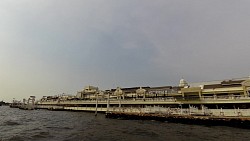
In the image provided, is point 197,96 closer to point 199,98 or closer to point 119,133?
point 199,98

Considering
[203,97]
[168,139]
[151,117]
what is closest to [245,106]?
[203,97]

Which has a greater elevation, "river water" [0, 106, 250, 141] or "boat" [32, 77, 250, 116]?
"boat" [32, 77, 250, 116]

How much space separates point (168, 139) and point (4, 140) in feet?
65.7

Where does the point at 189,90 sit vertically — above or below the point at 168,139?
above

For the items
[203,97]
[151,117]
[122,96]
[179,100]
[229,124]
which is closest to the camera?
[229,124]

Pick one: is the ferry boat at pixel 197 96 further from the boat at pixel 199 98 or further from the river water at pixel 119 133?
the river water at pixel 119 133

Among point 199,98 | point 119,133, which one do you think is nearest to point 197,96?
point 199,98

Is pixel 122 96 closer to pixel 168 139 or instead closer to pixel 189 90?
pixel 189 90

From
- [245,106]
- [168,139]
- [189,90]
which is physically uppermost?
[189,90]

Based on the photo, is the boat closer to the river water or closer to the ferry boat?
the ferry boat

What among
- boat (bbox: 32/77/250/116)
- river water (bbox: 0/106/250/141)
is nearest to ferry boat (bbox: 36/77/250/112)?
boat (bbox: 32/77/250/116)

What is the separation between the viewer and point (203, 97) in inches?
2350

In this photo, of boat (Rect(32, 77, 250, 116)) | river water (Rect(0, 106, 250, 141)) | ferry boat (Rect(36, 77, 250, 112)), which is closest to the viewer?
river water (Rect(0, 106, 250, 141))

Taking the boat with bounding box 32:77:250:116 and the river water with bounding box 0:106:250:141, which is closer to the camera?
the river water with bounding box 0:106:250:141
